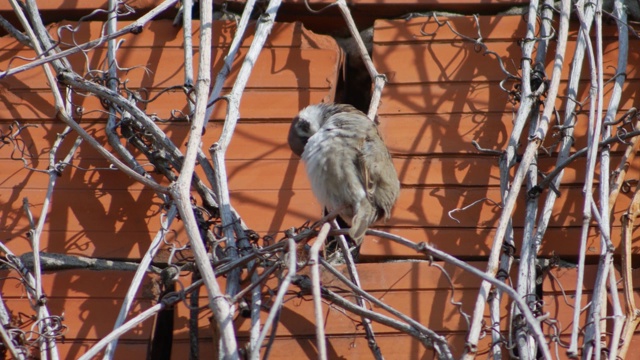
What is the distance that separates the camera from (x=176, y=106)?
3576 millimetres

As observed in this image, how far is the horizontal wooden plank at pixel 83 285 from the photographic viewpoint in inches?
127

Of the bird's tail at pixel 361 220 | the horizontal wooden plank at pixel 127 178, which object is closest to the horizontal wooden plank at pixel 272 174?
the horizontal wooden plank at pixel 127 178

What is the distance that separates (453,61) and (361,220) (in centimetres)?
81

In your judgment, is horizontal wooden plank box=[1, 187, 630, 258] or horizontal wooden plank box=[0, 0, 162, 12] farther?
horizontal wooden plank box=[0, 0, 162, 12]

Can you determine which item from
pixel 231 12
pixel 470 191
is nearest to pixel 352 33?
pixel 231 12

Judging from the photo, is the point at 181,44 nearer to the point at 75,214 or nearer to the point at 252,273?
the point at 75,214

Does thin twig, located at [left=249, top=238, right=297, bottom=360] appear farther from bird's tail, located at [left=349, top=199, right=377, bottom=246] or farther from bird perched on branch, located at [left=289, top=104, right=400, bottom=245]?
bird perched on branch, located at [left=289, top=104, right=400, bottom=245]

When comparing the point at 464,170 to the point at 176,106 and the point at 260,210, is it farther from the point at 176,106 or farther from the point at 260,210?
the point at 176,106

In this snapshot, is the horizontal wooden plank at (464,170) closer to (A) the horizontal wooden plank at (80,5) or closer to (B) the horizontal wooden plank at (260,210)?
(B) the horizontal wooden plank at (260,210)

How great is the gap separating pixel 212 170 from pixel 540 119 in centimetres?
113

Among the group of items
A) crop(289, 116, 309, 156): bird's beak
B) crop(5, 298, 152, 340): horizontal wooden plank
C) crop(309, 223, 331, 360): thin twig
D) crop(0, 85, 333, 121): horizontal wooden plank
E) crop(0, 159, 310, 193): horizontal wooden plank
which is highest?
crop(0, 85, 333, 121): horizontal wooden plank

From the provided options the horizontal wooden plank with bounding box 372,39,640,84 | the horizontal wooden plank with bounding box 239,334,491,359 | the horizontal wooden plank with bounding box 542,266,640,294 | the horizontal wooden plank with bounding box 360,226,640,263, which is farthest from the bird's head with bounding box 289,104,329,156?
the horizontal wooden plank with bounding box 542,266,640,294

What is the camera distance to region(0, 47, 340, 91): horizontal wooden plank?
142 inches

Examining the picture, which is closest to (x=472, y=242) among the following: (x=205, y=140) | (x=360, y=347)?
(x=360, y=347)
